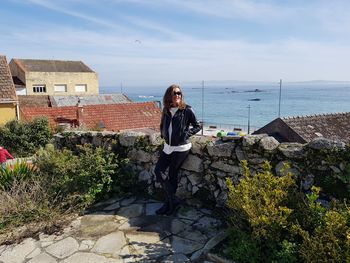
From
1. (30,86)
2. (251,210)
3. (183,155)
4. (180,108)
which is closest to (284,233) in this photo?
(251,210)

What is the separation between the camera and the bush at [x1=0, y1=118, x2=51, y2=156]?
50.4 ft

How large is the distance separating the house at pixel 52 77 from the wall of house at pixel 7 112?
67.9 feet

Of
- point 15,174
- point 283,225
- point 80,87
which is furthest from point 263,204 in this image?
point 80,87

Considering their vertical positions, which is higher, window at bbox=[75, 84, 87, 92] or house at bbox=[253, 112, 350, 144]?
window at bbox=[75, 84, 87, 92]

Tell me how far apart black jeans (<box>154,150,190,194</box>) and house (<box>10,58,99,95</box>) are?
120 feet

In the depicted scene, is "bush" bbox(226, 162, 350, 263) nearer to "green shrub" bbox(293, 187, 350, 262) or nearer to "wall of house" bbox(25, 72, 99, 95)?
"green shrub" bbox(293, 187, 350, 262)

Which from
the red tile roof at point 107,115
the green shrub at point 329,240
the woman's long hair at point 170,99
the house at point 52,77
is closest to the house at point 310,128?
the red tile roof at point 107,115

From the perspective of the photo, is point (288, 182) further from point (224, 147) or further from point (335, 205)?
point (224, 147)

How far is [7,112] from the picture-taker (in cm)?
1705

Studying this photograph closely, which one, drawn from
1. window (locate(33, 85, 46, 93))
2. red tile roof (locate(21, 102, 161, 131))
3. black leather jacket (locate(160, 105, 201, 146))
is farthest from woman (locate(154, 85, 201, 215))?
window (locate(33, 85, 46, 93))

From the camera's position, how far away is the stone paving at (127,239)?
10.5 feet

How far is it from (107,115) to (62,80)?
2390 centimetres

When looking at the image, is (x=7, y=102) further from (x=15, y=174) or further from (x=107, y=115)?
(x=15, y=174)

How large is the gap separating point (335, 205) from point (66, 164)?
12.3 feet
